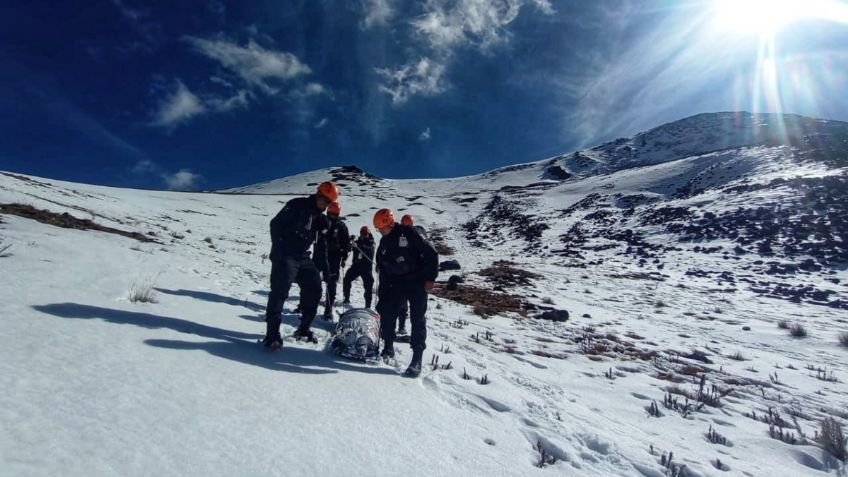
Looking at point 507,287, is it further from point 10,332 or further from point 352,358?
point 10,332

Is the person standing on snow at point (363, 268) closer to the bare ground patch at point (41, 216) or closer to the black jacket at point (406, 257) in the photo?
the black jacket at point (406, 257)

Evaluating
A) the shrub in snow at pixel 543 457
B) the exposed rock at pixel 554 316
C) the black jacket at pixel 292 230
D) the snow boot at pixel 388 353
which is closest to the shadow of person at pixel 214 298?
the black jacket at pixel 292 230

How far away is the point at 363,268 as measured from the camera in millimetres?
9133

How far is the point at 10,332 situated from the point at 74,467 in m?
2.11

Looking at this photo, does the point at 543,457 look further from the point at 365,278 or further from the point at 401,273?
the point at 365,278

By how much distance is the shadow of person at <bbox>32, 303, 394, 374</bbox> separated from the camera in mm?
3871

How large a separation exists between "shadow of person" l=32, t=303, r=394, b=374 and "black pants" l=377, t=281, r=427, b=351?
2.45ft

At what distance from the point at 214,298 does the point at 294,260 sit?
2772 mm

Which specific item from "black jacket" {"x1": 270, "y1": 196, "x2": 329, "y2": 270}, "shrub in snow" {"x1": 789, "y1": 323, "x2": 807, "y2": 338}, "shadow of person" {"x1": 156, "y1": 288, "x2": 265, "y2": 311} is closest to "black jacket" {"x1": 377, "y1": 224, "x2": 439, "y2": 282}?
"black jacket" {"x1": 270, "y1": 196, "x2": 329, "y2": 270}

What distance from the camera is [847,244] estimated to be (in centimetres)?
2245

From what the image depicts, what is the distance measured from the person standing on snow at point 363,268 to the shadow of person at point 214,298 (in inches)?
87.8

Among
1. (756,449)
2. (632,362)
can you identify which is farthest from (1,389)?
(632,362)

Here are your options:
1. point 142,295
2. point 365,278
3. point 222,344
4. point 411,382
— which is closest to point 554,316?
point 365,278

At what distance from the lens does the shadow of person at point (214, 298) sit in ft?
21.0
